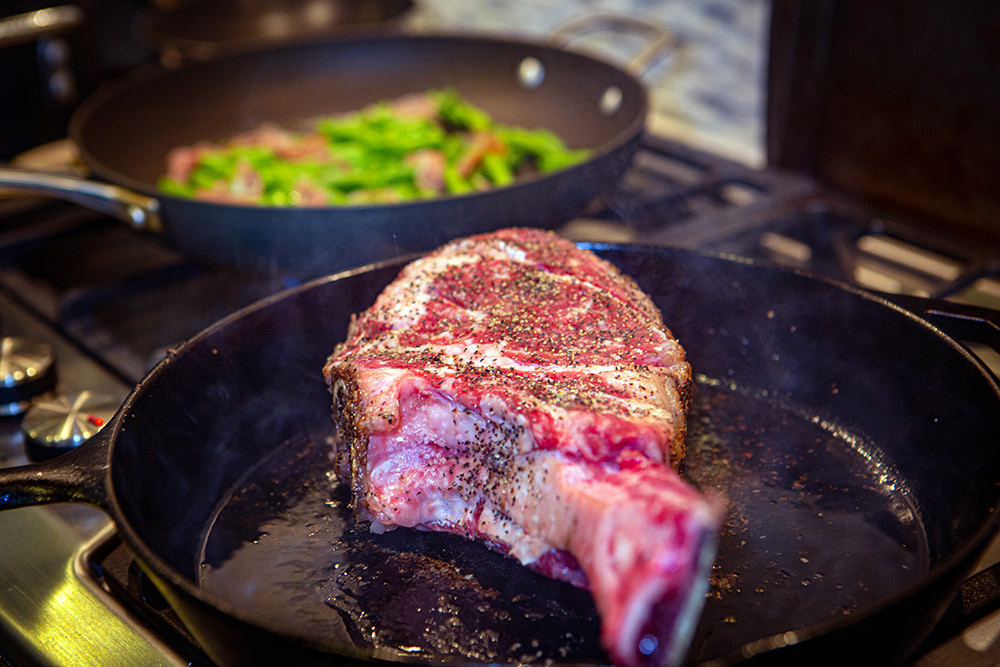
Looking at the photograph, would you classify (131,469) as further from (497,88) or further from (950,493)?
(497,88)

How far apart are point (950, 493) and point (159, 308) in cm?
199

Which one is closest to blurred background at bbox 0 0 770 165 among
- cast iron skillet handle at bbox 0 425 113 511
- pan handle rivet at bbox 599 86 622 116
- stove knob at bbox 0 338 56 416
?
pan handle rivet at bbox 599 86 622 116

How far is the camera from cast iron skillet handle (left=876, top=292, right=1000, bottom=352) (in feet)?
4.56

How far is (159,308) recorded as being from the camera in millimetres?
2289

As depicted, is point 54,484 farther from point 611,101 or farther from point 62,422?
point 611,101

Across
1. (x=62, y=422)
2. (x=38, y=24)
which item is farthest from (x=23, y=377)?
(x=38, y=24)

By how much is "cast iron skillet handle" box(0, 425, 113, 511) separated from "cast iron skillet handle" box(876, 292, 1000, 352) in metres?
1.35

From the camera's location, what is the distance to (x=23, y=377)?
5.76ft

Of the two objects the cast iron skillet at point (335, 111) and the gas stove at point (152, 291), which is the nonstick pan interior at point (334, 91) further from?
the gas stove at point (152, 291)

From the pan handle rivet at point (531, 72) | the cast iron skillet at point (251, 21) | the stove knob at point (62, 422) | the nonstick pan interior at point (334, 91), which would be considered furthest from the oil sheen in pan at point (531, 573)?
the cast iron skillet at point (251, 21)

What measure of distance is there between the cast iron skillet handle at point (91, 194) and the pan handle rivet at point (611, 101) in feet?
4.94

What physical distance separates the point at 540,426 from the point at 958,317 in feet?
2.67

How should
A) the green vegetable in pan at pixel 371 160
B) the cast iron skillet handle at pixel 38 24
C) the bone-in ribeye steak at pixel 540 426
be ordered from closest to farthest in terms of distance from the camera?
the bone-in ribeye steak at pixel 540 426 < the green vegetable in pan at pixel 371 160 < the cast iron skillet handle at pixel 38 24

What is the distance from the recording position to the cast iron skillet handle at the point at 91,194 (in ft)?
6.22
